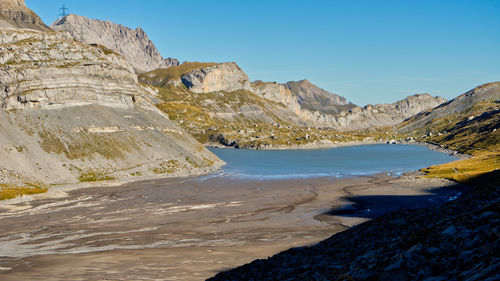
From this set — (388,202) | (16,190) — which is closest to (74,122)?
(16,190)

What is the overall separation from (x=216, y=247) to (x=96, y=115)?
278ft

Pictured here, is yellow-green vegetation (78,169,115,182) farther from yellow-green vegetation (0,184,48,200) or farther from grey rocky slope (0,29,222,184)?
yellow-green vegetation (0,184,48,200)

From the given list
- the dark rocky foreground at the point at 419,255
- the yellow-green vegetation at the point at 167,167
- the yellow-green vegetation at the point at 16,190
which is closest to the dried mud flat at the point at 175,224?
the yellow-green vegetation at the point at 16,190

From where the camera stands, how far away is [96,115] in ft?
369

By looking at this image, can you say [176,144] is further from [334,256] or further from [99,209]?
[334,256]

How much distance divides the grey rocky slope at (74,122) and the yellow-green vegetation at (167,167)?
0.33 m

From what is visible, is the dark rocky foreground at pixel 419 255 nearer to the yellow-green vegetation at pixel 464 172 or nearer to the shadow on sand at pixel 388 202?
the shadow on sand at pixel 388 202

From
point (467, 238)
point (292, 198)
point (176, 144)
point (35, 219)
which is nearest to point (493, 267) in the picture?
point (467, 238)

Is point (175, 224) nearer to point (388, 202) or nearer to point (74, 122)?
point (388, 202)

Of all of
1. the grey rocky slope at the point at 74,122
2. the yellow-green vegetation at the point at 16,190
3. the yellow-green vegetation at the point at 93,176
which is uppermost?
the grey rocky slope at the point at 74,122

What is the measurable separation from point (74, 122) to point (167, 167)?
27.7m

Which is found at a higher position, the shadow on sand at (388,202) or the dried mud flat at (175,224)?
the dried mud flat at (175,224)

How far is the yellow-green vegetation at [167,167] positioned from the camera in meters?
107

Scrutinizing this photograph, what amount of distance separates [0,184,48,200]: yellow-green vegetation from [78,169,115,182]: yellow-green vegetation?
11.5 m
